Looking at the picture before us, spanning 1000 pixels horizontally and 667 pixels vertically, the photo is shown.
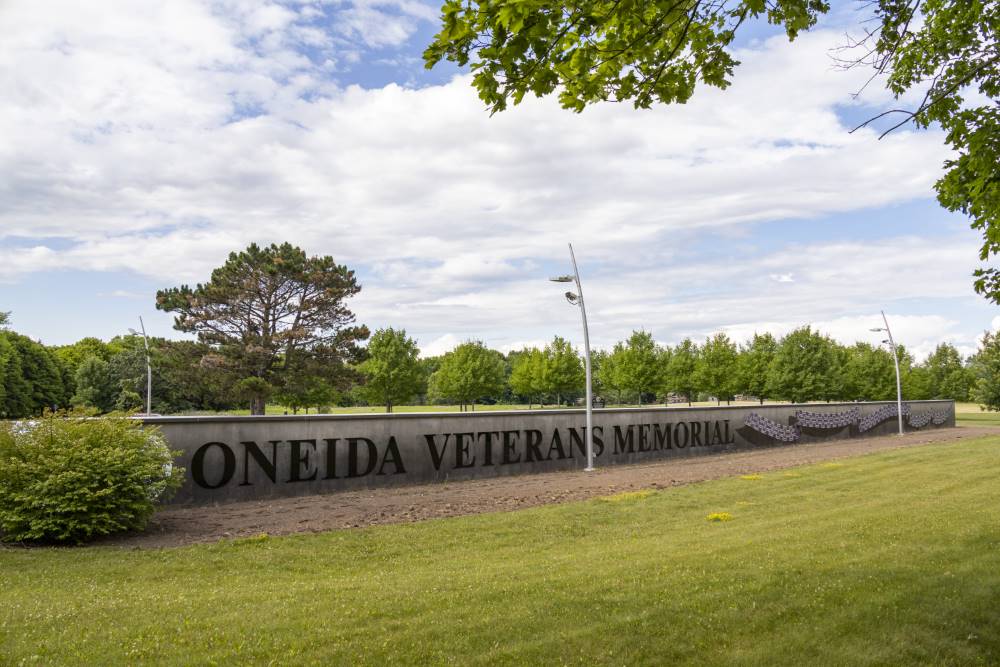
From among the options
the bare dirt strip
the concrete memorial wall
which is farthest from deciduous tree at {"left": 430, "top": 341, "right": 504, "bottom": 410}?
the bare dirt strip

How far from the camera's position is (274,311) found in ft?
143

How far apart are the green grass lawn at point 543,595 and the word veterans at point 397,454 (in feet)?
18.7

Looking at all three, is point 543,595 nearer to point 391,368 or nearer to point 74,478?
point 74,478

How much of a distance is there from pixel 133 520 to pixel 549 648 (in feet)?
31.2

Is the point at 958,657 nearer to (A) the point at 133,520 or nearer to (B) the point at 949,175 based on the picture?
(B) the point at 949,175

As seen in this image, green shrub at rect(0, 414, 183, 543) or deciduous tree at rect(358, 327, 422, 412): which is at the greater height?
deciduous tree at rect(358, 327, 422, 412)

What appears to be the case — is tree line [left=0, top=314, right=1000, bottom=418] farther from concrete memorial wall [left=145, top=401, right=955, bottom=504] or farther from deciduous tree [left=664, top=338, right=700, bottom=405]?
concrete memorial wall [left=145, top=401, right=955, bottom=504]

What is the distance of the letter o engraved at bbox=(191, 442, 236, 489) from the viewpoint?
1608 cm

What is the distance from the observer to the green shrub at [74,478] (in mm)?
11398

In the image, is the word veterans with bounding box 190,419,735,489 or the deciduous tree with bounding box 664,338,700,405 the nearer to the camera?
the word veterans with bounding box 190,419,735,489

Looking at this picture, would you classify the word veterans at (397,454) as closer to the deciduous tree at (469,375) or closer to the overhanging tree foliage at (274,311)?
the overhanging tree foliage at (274,311)

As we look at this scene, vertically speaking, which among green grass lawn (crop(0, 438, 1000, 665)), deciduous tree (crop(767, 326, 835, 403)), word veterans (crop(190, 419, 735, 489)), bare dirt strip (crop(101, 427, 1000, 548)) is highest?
deciduous tree (crop(767, 326, 835, 403))

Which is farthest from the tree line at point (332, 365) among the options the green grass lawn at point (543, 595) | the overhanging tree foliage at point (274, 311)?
the green grass lawn at point (543, 595)

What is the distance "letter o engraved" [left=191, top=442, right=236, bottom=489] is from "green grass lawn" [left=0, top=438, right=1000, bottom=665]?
5.18 meters
